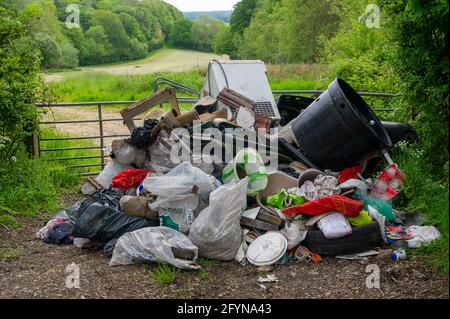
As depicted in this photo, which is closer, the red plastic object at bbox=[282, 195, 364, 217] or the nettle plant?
the red plastic object at bbox=[282, 195, 364, 217]

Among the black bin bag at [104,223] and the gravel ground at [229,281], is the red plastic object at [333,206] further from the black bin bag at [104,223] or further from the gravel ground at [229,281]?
the black bin bag at [104,223]

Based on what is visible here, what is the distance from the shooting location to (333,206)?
4.71 m

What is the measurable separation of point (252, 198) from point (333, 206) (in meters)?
0.91

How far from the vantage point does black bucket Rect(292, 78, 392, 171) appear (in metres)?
5.50

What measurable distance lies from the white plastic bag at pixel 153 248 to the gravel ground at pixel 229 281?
90mm

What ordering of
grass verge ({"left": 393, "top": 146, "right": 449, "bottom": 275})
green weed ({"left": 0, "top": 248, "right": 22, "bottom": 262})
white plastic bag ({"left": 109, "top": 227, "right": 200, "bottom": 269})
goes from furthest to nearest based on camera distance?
green weed ({"left": 0, "top": 248, "right": 22, "bottom": 262})
white plastic bag ({"left": 109, "top": 227, "right": 200, "bottom": 269})
grass verge ({"left": 393, "top": 146, "right": 449, "bottom": 275})

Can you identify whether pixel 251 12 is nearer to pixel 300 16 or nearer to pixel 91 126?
pixel 300 16

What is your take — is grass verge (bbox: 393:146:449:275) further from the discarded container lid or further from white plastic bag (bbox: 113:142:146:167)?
white plastic bag (bbox: 113:142:146:167)

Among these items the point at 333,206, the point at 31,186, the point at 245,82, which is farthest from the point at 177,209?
the point at 245,82

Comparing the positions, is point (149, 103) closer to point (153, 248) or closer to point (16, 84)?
point (16, 84)

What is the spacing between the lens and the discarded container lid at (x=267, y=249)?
15.0 ft

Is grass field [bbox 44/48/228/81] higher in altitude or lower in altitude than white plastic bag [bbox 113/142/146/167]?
lower

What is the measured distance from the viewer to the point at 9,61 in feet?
22.7

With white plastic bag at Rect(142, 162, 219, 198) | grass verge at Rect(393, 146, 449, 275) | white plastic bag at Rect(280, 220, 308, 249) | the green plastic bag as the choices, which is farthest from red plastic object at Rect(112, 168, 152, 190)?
grass verge at Rect(393, 146, 449, 275)
